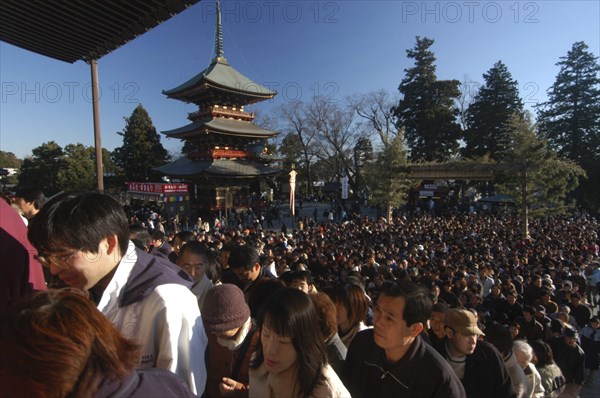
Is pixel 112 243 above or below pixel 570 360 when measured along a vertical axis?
above

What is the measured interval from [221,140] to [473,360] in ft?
72.7

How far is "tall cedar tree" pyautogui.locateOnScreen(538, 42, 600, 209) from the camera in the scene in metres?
25.1

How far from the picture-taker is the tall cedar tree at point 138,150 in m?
34.8

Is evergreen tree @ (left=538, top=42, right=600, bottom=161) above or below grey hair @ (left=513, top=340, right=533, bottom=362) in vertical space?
above

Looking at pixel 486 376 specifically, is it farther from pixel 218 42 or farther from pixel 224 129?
pixel 218 42

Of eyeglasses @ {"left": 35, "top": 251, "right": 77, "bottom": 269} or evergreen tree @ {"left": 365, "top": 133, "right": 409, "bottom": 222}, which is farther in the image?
evergreen tree @ {"left": 365, "top": 133, "right": 409, "bottom": 222}

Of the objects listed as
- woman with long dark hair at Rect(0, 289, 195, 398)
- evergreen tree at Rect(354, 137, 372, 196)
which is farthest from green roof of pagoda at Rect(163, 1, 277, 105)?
woman with long dark hair at Rect(0, 289, 195, 398)

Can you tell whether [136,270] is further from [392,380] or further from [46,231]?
[392,380]

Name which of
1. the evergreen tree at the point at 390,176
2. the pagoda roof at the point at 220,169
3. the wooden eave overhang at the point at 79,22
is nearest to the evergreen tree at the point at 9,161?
the pagoda roof at the point at 220,169

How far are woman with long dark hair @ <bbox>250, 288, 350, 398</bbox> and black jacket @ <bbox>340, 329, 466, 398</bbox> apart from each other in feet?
1.47

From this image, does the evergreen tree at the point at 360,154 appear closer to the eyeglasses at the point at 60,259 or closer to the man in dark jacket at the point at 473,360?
the man in dark jacket at the point at 473,360

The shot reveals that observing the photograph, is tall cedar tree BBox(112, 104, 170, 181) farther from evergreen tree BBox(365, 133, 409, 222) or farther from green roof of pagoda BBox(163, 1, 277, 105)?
evergreen tree BBox(365, 133, 409, 222)

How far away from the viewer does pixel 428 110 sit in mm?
31344

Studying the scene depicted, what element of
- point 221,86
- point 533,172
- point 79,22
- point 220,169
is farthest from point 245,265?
point 221,86
